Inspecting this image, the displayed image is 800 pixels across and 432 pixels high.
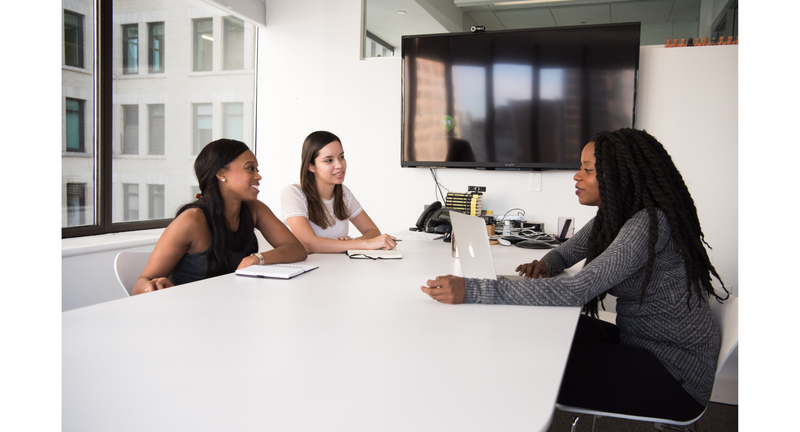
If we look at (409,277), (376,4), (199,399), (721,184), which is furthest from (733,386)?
(376,4)

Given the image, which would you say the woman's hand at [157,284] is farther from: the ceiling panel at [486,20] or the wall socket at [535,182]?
the ceiling panel at [486,20]

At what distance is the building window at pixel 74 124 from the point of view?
325cm

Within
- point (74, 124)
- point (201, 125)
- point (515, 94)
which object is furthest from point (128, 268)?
point (515, 94)

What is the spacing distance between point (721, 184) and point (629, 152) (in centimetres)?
248

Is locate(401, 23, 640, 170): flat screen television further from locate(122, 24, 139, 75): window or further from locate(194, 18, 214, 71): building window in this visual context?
locate(122, 24, 139, 75): window

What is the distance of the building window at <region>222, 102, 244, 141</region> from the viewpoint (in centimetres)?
454

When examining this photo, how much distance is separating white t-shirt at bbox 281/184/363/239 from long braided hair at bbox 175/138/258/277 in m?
0.34

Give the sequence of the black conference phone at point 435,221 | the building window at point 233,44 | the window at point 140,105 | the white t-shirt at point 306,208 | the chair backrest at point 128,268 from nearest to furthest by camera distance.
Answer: the chair backrest at point 128,268
the white t-shirt at point 306,208
the black conference phone at point 435,221
the window at point 140,105
the building window at point 233,44

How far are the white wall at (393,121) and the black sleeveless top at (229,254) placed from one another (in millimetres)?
2128

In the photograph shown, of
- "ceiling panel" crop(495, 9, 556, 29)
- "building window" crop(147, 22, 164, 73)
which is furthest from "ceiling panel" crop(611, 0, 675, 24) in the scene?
"building window" crop(147, 22, 164, 73)

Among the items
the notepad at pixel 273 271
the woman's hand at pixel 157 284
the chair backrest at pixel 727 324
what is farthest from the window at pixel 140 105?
the chair backrest at pixel 727 324

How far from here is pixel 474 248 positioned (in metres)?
1.63
